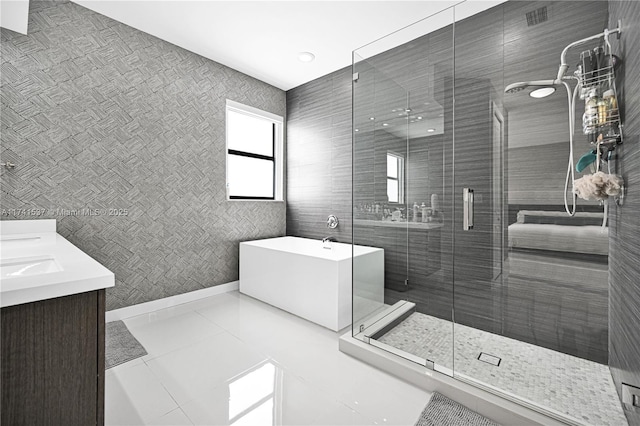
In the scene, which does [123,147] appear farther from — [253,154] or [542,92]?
[542,92]

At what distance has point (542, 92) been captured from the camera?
1757 millimetres

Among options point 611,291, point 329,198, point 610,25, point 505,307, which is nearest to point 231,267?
point 329,198

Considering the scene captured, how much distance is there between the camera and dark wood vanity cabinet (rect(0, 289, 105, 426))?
2.50ft

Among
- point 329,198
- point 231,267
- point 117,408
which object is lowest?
point 117,408

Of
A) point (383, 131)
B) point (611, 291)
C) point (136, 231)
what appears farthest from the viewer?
point (136, 231)

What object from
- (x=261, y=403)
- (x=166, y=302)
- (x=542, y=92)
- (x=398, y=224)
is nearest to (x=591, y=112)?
(x=542, y=92)

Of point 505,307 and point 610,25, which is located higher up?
point 610,25

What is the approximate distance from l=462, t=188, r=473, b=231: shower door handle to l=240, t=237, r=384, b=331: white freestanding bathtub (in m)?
0.69

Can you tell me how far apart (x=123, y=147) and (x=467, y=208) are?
3.01 meters

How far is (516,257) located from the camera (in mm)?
1882

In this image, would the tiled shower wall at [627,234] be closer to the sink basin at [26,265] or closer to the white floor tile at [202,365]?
the white floor tile at [202,365]

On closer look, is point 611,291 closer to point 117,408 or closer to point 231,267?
point 117,408

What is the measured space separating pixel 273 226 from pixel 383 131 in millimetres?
2271

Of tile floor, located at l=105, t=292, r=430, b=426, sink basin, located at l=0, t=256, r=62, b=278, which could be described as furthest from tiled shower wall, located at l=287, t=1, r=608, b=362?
sink basin, located at l=0, t=256, r=62, b=278
